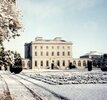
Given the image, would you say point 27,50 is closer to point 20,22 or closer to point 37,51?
point 37,51

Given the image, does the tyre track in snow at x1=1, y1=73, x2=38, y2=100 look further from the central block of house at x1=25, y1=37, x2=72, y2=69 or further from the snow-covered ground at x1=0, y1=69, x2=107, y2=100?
the central block of house at x1=25, y1=37, x2=72, y2=69

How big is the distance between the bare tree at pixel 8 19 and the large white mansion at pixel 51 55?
108 metres

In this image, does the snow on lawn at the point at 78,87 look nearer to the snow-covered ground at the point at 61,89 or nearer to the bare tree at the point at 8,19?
the snow-covered ground at the point at 61,89

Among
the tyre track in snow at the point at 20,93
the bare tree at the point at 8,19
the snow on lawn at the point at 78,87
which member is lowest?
the tyre track in snow at the point at 20,93

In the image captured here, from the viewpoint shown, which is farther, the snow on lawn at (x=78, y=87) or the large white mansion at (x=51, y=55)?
the large white mansion at (x=51, y=55)

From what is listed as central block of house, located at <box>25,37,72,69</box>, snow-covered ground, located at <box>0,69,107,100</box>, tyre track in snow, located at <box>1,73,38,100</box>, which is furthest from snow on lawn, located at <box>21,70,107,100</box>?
central block of house, located at <box>25,37,72,69</box>

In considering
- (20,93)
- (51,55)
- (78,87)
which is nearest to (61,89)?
(78,87)

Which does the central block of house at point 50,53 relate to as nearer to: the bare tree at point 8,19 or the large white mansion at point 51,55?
the large white mansion at point 51,55

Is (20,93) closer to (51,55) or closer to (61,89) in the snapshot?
(61,89)

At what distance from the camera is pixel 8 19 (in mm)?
15992

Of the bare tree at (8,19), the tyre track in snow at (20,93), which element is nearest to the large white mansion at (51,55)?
the tyre track in snow at (20,93)

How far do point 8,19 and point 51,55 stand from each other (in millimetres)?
110253

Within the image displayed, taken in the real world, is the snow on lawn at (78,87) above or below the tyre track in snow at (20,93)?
above

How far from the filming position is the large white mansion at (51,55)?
124812 millimetres
